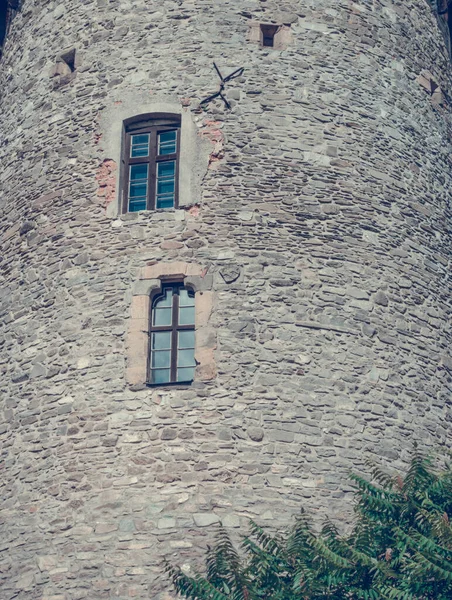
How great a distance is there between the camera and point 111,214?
16.4 meters

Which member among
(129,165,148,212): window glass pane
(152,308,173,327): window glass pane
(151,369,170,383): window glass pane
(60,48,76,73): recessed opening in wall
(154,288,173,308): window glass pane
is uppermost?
(60,48,76,73): recessed opening in wall

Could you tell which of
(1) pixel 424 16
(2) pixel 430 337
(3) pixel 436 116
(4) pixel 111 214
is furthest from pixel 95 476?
(1) pixel 424 16

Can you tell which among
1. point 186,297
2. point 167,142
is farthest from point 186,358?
point 167,142

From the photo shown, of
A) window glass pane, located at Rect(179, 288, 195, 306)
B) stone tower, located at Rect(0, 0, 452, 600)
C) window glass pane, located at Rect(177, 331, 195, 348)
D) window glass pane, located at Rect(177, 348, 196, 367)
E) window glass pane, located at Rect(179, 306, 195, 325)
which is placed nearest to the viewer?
stone tower, located at Rect(0, 0, 452, 600)

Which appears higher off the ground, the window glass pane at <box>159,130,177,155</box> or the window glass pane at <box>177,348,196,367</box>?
the window glass pane at <box>159,130,177,155</box>

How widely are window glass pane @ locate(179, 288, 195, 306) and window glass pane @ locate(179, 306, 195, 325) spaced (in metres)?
0.05

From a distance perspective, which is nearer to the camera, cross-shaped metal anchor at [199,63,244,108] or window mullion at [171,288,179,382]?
window mullion at [171,288,179,382]

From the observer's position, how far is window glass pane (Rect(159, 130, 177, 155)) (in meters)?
16.8

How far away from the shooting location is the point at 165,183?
16.7 metres

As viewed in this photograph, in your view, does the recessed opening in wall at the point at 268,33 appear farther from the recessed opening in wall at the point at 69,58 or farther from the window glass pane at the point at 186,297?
the window glass pane at the point at 186,297

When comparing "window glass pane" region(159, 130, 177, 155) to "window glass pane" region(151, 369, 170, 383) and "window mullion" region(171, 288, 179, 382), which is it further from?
"window glass pane" region(151, 369, 170, 383)

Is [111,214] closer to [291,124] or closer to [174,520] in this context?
[291,124]

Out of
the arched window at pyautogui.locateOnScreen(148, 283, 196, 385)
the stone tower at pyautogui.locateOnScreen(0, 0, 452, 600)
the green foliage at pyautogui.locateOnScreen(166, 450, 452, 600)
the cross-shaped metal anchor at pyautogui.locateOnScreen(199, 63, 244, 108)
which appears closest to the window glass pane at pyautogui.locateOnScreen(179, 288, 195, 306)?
the arched window at pyautogui.locateOnScreen(148, 283, 196, 385)

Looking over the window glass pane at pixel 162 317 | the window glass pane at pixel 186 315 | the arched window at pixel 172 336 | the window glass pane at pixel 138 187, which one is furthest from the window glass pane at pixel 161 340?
the window glass pane at pixel 138 187
